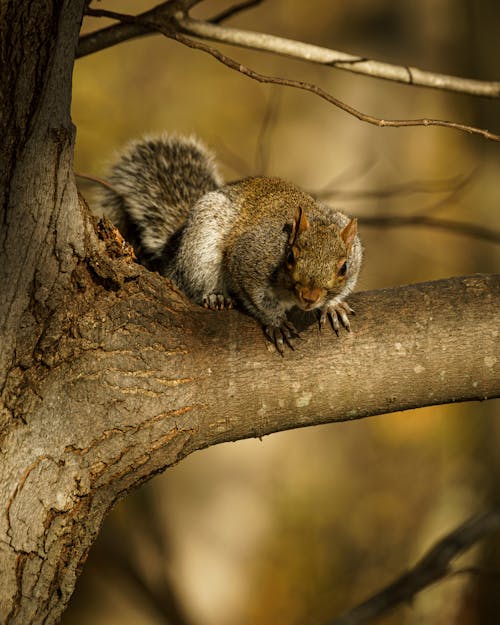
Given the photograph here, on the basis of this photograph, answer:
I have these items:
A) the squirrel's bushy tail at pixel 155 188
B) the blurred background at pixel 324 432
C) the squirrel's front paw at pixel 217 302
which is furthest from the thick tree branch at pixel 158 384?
the blurred background at pixel 324 432

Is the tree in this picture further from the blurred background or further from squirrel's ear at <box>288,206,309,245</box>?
the blurred background

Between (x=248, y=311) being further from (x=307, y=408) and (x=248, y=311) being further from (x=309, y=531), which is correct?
(x=309, y=531)

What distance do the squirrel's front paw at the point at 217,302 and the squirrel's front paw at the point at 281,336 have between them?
63cm

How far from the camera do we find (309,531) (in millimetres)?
6582

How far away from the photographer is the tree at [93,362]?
1.83m

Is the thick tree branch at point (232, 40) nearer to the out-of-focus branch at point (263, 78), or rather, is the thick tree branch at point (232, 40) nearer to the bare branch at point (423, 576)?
the out-of-focus branch at point (263, 78)

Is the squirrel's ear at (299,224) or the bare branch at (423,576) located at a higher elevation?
the squirrel's ear at (299,224)

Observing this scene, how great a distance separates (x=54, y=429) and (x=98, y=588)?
15.9 feet

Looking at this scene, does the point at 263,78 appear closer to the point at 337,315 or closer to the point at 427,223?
the point at 337,315

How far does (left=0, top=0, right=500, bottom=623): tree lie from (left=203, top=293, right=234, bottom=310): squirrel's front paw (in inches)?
24.0

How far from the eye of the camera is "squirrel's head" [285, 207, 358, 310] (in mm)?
2383

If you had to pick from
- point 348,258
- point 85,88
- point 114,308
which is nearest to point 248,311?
point 348,258

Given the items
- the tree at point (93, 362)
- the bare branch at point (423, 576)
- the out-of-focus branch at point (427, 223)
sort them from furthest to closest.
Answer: the out-of-focus branch at point (427, 223), the bare branch at point (423, 576), the tree at point (93, 362)

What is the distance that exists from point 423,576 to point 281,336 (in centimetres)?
107
